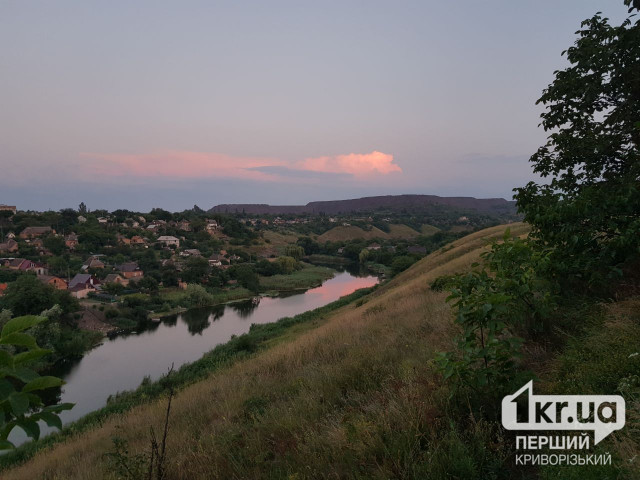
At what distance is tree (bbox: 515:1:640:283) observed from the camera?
4758mm

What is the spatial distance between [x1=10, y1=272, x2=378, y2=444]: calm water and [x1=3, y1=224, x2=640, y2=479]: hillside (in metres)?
14.9

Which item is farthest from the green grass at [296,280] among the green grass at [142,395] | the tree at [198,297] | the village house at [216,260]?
the green grass at [142,395]

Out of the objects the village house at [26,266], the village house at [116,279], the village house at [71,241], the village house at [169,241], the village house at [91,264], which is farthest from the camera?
the village house at [169,241]

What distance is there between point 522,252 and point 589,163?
346 centimetres

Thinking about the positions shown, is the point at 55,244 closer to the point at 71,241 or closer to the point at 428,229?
the point at 71,241

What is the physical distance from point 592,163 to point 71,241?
91.3 meters

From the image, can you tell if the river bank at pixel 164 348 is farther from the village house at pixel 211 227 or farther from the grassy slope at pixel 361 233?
the grassy slope at pixel 361 233

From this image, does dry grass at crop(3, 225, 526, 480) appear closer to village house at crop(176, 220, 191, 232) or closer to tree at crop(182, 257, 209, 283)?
tree at crop(182, 257, 209, 283)

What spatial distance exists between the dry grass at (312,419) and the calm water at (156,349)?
46.8 ft

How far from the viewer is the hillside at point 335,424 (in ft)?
9.85

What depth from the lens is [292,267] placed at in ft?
241

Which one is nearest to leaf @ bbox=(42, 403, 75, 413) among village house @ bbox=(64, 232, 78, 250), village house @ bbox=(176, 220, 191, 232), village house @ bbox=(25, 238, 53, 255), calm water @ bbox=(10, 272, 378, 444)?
calm water @ bbox=(10, 272, 378, 444)

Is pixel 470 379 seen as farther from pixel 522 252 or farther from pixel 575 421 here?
pixel 522 252

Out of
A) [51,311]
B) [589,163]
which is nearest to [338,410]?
[589,163]
